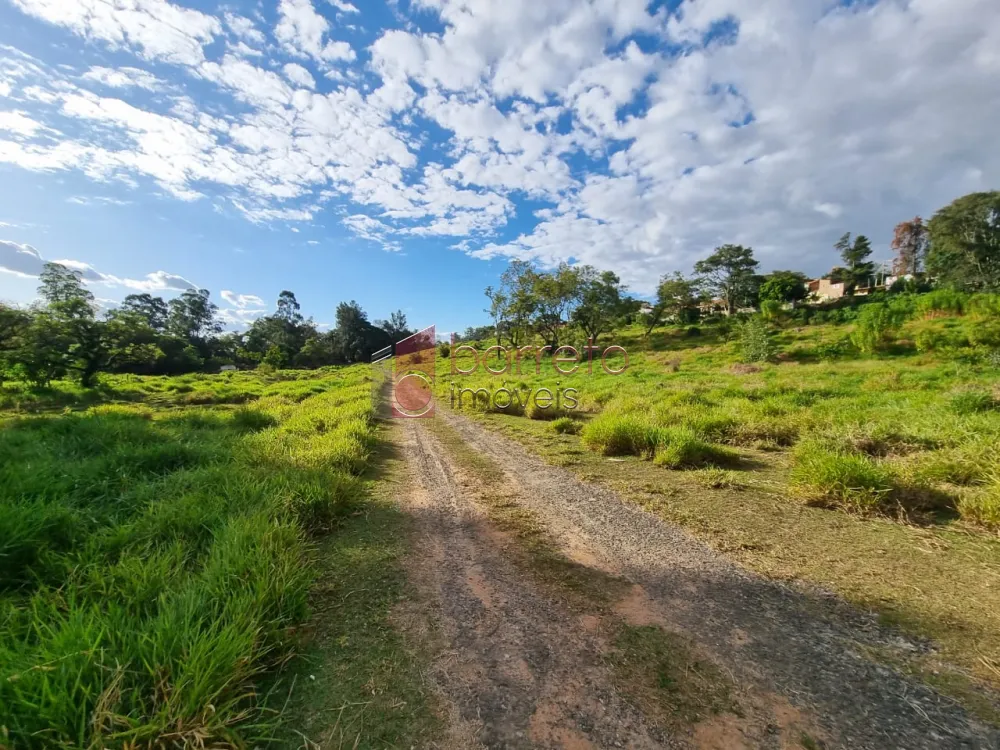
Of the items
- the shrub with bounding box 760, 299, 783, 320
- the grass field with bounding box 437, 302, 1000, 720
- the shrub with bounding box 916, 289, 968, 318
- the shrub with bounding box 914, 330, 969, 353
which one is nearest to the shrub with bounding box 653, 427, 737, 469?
the grass field with bounding box 437, 302, 1000, 720

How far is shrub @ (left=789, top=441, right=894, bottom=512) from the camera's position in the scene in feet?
13.5

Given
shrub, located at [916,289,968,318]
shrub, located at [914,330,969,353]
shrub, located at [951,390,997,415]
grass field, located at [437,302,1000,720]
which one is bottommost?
grass field, located at [437,302,1000,720]

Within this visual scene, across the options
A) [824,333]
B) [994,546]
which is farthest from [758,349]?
[994,546]

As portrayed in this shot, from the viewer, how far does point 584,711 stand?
1897 mm

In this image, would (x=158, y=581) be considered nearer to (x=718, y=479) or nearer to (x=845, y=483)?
(x=718, y=479)

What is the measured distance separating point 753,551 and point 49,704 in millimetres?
4641

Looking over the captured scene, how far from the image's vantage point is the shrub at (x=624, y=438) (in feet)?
22.1

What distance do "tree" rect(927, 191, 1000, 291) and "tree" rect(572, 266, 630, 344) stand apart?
28.0 meters

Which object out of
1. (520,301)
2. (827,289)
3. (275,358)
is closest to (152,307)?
(275,358)

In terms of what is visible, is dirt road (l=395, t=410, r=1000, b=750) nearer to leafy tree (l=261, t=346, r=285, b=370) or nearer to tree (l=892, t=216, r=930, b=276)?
leafy tree (l=261, t=346, r=285, b=370)

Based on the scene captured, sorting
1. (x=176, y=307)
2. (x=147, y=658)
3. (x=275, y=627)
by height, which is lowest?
(x=275, y=627)

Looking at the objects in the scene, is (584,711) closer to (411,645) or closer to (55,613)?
(411,645)

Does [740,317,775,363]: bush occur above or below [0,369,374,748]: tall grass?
above

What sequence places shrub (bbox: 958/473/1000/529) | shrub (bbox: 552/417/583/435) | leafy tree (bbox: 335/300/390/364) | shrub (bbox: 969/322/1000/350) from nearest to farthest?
shrub (bbox: 958/473/1000/529) < shrub (bbox: 552/417/583/435) < shrub (bbox: 969/322/1000/350) < leafy tree (bbox: 335/300/390/364)
